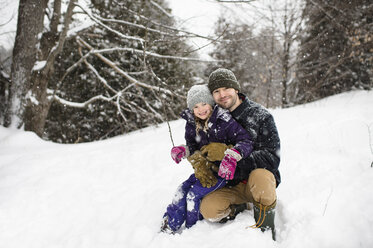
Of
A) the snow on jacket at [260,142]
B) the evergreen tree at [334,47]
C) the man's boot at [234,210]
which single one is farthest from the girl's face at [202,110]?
the evergreen tree at [334,47]

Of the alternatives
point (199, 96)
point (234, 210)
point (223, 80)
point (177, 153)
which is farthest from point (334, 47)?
point (177, 153)

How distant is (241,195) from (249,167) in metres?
0.32

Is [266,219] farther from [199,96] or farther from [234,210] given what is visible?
[199,96]

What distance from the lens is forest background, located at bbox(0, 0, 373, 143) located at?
475cm

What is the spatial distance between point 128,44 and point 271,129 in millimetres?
7148

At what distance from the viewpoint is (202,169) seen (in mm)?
1966

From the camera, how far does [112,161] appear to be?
12.2 feet

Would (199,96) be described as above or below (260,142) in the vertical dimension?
above

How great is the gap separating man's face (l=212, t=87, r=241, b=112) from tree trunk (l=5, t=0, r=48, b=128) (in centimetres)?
450

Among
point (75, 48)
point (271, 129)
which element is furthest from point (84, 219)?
point (75, 48)

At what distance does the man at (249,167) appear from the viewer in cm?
180

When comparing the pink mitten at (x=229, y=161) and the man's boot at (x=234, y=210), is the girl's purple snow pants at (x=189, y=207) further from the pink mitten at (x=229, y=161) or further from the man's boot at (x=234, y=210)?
the pink mitten at (x=229, y=161)

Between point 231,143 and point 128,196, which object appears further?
point 128,196

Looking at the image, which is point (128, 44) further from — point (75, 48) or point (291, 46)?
point (291, 46)
